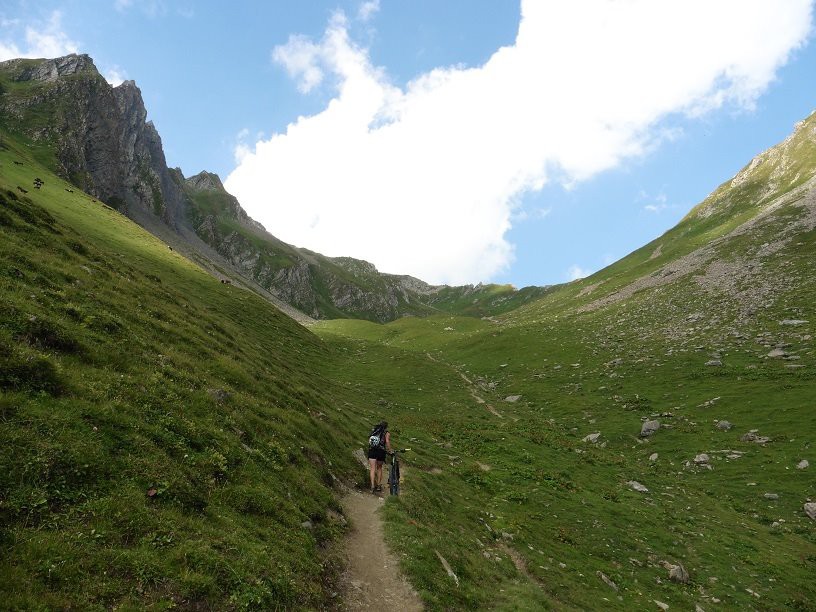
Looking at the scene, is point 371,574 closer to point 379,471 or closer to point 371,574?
point 371,574

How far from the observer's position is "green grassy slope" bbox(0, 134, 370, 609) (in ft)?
27.7

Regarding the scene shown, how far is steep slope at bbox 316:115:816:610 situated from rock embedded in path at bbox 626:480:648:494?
203mm

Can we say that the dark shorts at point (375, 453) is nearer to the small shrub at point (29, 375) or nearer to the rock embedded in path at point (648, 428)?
the small shrub at point (29, 375)

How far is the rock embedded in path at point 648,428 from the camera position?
118 ft

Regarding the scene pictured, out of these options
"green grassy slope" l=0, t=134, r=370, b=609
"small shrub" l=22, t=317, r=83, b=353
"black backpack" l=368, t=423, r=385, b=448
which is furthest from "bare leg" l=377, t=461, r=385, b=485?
"small shrub" l=22, t=317, r=83, b=353

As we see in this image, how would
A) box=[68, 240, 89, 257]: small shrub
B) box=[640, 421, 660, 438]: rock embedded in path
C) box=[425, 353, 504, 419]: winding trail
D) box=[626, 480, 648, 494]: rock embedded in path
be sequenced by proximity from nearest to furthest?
box=[68, 240, 89, 257]: small shrub
box=[626, 480, 648, 494]: rock embedded in path
box=[640, 421, 660, 438]: rock embedded in path
box=[425, 353, 504, 419]: winding trail

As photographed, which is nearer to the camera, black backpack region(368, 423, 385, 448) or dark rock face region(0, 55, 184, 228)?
black backpack region(368, 423, 385, 448)

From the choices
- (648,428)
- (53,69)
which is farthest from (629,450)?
(53,69)

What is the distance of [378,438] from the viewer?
2147cm

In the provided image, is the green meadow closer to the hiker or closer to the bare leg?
the bare leg

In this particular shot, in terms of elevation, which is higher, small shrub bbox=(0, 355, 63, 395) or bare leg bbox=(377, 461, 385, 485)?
small shrub bbox=(0, 355, 63, 395)

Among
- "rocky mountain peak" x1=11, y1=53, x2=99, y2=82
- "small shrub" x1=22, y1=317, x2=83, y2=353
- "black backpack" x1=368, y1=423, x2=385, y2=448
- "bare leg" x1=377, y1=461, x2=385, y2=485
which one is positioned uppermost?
"rocky mountain peak" x1=11, y1=53, x2=99, y2=82

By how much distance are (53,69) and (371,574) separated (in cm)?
24746

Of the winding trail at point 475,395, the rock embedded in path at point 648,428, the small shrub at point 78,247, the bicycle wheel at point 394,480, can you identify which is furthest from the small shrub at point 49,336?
the rock embedded in path at point 648,428
